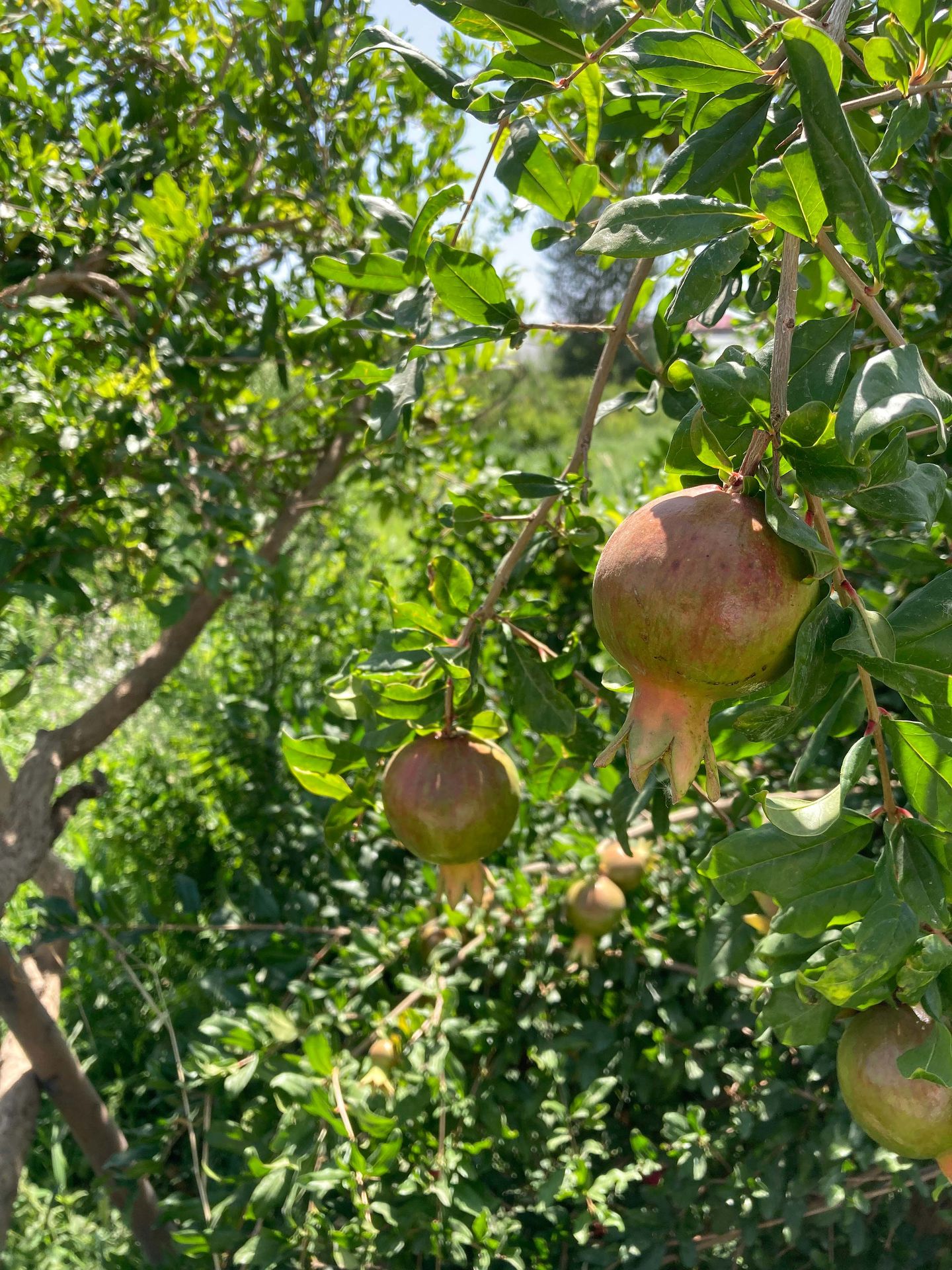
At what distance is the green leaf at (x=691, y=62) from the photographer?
0.54 m

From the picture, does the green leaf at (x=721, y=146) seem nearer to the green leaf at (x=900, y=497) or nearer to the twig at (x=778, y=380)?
the twig at (x=778, y=380)

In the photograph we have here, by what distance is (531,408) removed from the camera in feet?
27.2

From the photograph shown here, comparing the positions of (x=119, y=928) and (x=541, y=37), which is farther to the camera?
(x=119, y=928)

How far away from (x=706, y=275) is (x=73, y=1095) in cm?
156

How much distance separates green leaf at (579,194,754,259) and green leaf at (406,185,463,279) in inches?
10.7

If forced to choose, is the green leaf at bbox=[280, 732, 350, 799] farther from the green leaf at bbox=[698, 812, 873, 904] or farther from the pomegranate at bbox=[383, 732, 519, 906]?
the green leaf at bbox=[698, 812, 873, 904]

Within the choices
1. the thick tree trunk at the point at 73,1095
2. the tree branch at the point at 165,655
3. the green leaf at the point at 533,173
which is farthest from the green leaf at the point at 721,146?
the thick tree trunk at the point at 73,1095

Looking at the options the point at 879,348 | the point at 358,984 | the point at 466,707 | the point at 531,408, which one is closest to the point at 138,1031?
the point at 358,984

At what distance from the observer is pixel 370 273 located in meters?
0.94

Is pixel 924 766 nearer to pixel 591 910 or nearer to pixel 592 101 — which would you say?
pixel 592 101

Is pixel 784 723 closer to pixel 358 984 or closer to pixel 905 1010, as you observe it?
pixel 905 1010

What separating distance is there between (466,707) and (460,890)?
212 mm

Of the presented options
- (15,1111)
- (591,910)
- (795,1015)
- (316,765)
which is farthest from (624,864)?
(15,1111)

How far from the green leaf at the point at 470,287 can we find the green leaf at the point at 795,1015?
55 centimetres
